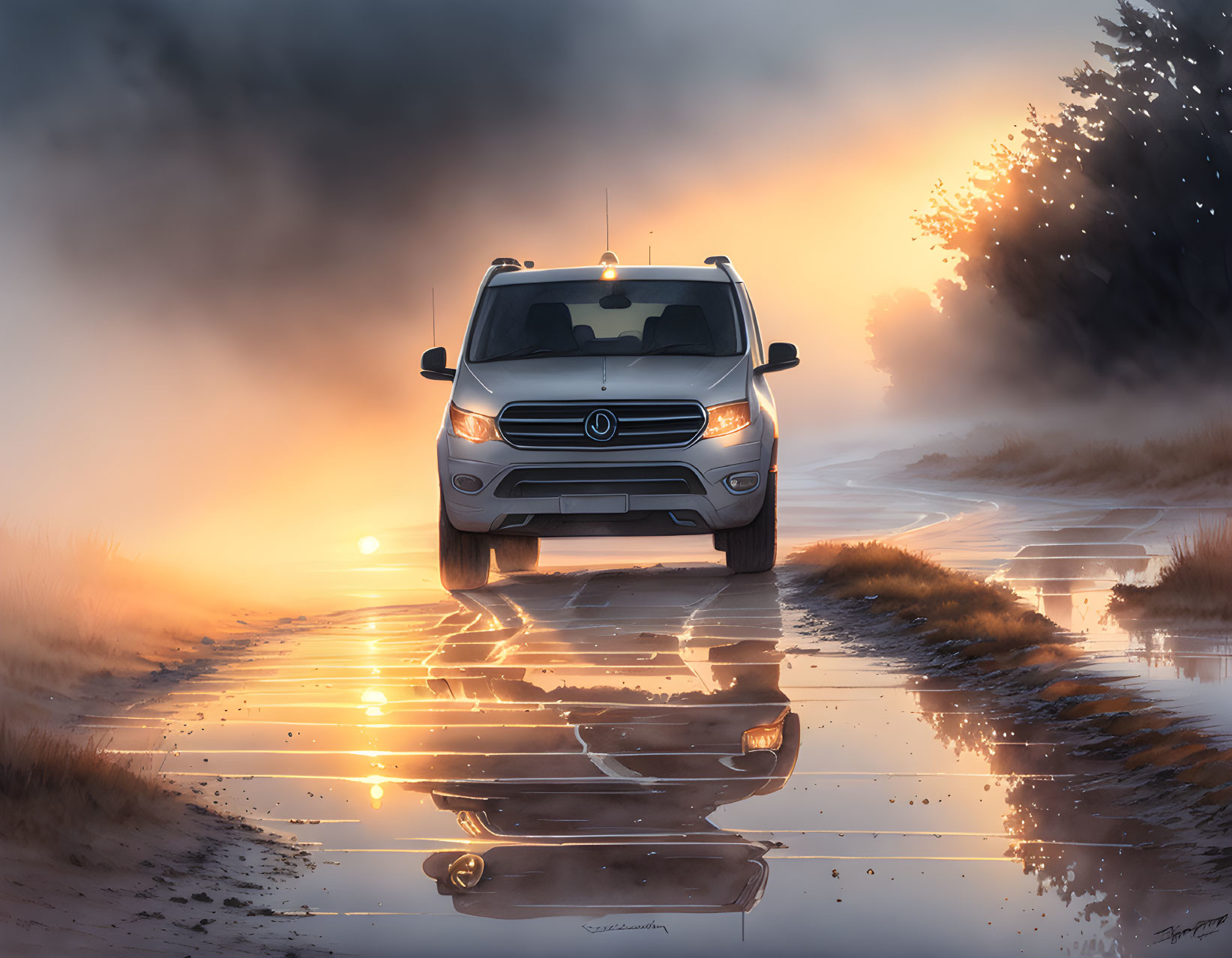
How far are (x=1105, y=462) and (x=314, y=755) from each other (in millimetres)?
22246

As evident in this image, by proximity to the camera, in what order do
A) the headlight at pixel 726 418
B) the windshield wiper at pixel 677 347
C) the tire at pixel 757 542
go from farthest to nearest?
the tire at pixel 757 542, the windshield wiper at pixel 677 347, the headlight at pixel 726 418

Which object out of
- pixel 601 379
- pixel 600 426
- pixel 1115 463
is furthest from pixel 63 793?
pixel 1115 463

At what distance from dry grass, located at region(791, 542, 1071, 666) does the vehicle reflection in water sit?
3.11 feet

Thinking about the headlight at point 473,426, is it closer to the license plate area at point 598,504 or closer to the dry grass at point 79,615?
the license plate area at point 598,504

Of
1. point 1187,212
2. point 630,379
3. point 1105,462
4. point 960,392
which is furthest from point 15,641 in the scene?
point 960,392

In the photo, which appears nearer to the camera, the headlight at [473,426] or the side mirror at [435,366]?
the headlight at [473,426]

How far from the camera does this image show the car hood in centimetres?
1009

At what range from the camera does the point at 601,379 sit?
1020 centimetres

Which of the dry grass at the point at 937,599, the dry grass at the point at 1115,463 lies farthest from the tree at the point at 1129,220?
the dry grass at the point at 937,599

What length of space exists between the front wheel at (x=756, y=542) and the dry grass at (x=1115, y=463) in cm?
1250

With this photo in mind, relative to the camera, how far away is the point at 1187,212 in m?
29.0

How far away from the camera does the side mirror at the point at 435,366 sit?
10.9m

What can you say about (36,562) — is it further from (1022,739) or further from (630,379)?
(1022,739)
